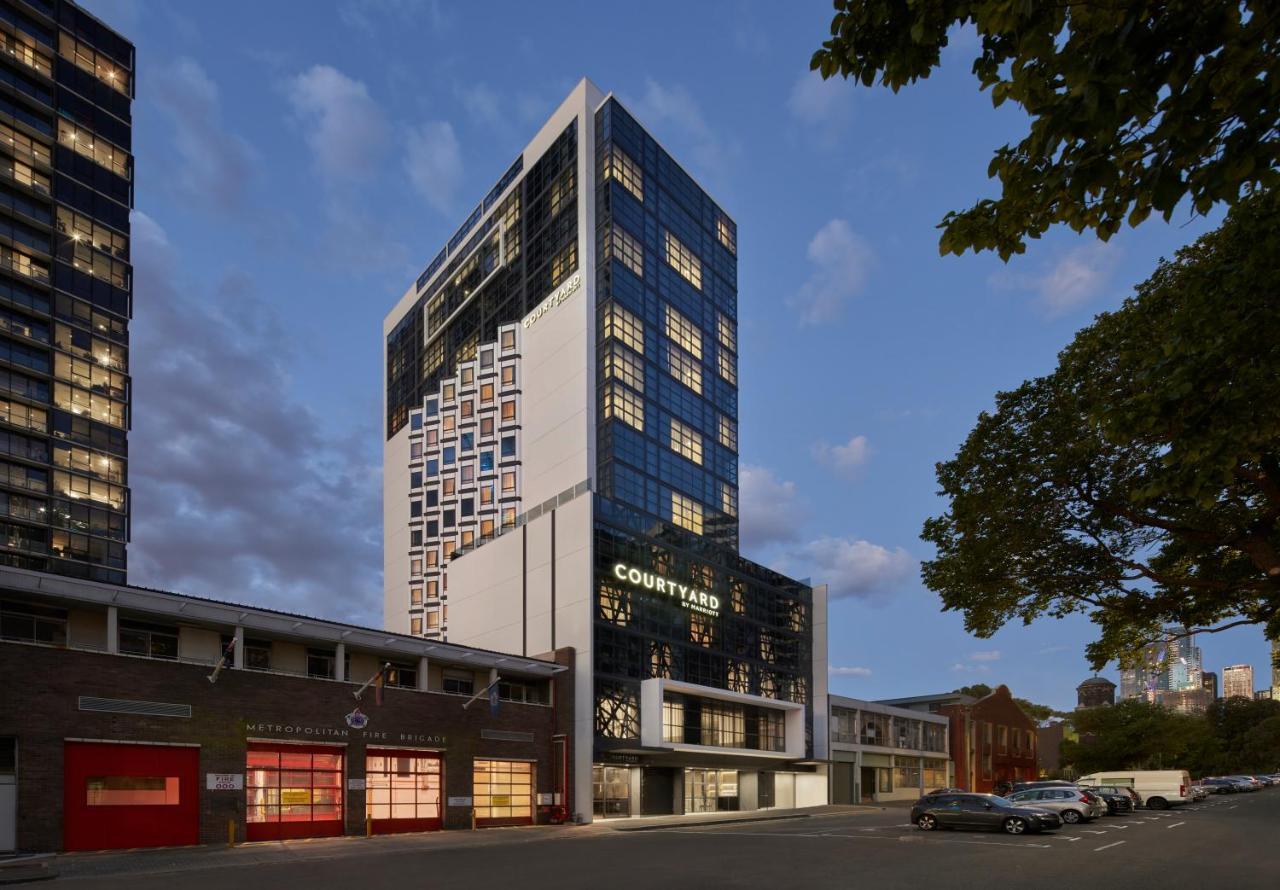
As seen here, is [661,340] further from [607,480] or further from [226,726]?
[226,726]

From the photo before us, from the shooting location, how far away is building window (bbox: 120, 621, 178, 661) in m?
32.1

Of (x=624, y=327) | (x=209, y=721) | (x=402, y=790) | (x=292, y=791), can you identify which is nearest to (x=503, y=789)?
(x=402, y=790)

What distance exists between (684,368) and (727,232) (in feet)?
59.4

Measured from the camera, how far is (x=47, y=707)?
93.1 ft

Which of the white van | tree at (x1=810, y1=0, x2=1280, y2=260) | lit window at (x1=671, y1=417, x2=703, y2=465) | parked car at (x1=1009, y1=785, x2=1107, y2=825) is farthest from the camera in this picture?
lit window at (x1=671, y1=417, x2=703, y2=465)

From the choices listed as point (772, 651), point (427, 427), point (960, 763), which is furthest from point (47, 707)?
point (960, 763)

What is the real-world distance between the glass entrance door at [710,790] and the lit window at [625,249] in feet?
123

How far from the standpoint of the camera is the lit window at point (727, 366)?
8328cm

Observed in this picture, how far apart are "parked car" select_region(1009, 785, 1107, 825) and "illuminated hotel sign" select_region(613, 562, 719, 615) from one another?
22.4m

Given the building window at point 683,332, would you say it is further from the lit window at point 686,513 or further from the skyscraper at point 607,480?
the lit window at point 686,513


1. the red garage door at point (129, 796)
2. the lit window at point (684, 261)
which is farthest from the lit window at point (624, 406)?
the red garage door at point (129, 796)

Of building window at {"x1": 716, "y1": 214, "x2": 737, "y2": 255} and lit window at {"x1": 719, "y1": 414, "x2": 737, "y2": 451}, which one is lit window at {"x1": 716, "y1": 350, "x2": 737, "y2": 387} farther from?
building window at {"x1": 716, "y1": 214, "x2": 737, "y2": 255}

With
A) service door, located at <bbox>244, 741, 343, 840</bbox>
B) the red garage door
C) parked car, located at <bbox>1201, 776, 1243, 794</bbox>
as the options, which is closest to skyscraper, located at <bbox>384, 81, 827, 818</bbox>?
service door, located at <bbox>244, 741, 343, 840</bbox>

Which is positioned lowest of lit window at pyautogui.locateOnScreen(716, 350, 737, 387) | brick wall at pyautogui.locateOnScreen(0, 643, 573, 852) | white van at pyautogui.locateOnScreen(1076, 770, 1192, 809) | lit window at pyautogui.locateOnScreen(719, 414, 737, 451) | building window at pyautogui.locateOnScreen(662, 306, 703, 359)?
white van at pyautogui.locateOnScreen(1076, 770, 1192, 809)
